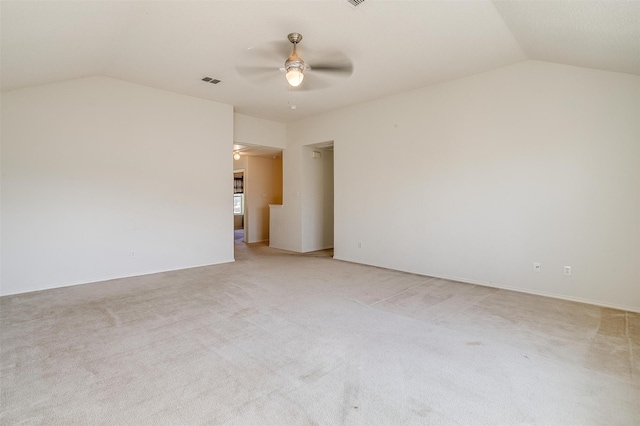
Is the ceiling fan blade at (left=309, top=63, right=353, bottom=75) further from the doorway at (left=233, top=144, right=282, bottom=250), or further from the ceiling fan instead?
the doorway at (left=233, top=144, right=282, bottom=250)

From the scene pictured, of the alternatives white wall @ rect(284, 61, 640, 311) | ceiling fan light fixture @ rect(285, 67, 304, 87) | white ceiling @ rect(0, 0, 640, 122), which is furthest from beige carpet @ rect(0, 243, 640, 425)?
white ceiling @ rect(0, 0, 640, 122)

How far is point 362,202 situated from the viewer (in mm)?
5719

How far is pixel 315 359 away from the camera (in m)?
2.24

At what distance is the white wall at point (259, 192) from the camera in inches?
333

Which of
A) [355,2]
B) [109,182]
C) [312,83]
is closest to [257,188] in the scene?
[109,182]

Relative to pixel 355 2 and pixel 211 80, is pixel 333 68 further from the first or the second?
pixel 211 80

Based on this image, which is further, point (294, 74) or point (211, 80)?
point (211, 80)

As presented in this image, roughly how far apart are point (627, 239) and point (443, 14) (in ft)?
10.0

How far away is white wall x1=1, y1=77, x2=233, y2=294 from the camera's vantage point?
12.7 ft

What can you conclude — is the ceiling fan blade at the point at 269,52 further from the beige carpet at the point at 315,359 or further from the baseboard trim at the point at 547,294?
the baseboard trim at the point at 547,294

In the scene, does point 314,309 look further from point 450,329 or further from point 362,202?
point 362,202

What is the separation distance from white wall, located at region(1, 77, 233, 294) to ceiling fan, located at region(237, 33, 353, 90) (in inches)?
72.1

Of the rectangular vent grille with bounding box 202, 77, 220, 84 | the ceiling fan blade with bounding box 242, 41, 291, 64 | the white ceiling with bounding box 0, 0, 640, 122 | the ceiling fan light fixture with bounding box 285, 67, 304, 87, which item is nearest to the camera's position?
the white ceiling with bounding box 0, 0, 640, 122

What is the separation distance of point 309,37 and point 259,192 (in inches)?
231
